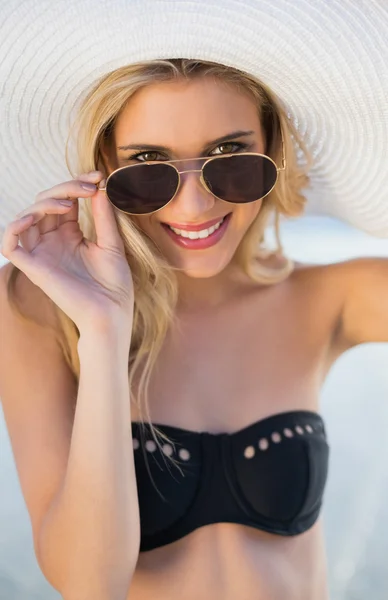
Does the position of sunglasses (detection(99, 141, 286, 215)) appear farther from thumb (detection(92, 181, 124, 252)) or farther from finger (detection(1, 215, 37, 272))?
finger (detection(1, 215, 37, 272))

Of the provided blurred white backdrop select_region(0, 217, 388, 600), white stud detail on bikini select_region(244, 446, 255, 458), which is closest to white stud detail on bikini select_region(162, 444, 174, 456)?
white stud detail on bikini select_region(244, 446, 255, 458)

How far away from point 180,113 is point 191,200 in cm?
18

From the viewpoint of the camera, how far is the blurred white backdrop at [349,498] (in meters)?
3.18

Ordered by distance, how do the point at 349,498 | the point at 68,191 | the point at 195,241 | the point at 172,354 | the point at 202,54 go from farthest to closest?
the point at 349,498 < the point at 172,354 < the point at 195,241 < the point at 68,191 < the point at 202,54

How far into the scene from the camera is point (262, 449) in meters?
1.71

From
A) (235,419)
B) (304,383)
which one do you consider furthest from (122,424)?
(304,383)

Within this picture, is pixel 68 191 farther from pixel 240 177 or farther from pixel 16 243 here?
pixel 240 177

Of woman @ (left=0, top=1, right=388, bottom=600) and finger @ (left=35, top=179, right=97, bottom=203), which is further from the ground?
finger @ (left=35, top=179, right=97, bottom=203)

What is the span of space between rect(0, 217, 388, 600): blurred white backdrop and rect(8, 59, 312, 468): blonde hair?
1.75 m

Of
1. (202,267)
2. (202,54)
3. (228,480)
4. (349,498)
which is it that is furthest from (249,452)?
(349,498)

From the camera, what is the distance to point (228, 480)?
1.65 m

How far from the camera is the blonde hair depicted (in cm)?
A: 150

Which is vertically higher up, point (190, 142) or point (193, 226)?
point (190, 142)

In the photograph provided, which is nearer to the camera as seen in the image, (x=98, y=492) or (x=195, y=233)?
(x=98, y=492)
